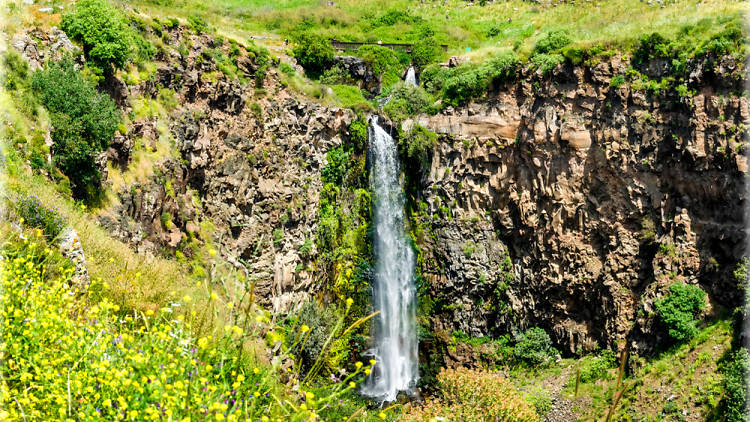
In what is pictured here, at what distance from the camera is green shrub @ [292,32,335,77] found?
95.5 ft

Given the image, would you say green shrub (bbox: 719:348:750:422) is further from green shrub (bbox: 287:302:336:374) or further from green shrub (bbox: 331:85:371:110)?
green shrub (bbox: 331:85:371:110)

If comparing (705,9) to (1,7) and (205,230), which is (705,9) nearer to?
(205,230)

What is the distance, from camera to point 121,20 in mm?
17312

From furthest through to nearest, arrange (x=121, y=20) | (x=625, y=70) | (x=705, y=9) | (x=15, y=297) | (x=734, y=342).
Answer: (x=705, y=9) < (x=625, y=70) < (x=734, y=342) < (x=121, y=20) < (x=15, y=297)

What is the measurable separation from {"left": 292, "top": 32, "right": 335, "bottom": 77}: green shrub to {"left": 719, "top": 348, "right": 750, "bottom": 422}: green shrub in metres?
24.2

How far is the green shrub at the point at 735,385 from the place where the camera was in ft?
53.6

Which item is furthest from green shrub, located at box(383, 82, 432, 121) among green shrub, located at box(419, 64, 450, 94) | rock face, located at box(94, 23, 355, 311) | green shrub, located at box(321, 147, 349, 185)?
green shrub, located at box(321, 147, 349, 185)

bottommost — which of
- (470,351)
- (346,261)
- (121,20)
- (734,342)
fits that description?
(470,351)

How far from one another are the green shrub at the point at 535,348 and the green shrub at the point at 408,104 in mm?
12652

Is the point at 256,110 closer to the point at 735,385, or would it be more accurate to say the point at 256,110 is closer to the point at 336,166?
the point at 336,166

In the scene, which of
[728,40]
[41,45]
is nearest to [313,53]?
[41,45]

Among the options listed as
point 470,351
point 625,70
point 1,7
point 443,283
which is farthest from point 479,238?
point 1,7

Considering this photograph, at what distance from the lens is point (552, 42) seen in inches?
947

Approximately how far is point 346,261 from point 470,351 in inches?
310
